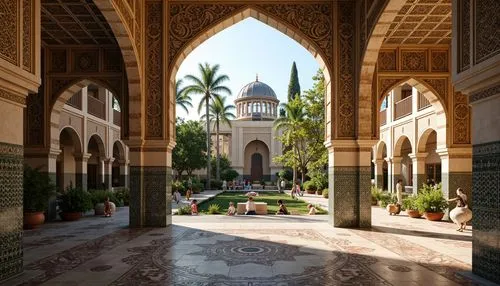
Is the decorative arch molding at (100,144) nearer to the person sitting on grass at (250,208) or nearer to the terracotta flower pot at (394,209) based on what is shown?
the person sitting on grass at (250,208)

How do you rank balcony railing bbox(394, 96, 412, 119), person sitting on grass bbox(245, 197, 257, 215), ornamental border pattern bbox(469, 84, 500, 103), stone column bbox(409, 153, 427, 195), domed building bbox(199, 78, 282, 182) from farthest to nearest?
domed building bbox(199, 78, 282, 182), balcony railing bbox(394, 96, 412, 119), stone column bbox(409, 153, 427, 195), person sitting on grass bbox(245, 197, 257, 215), ornamental border pattern bbox(469, 84, 500, 103)

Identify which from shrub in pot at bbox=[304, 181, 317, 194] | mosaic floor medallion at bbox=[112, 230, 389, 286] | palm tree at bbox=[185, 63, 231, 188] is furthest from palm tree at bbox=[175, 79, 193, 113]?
mosaic floor medallion at bbox=[112, 230, 389, 286]

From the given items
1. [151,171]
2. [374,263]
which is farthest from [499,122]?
[151,171]

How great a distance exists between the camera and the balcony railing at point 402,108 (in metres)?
18.7

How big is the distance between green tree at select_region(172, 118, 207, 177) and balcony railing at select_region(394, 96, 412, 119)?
1640 centimetres

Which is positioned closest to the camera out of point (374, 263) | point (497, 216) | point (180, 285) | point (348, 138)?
point (497, 216)

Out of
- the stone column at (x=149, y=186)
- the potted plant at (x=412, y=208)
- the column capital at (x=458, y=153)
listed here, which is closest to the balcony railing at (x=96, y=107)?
the stone column at (x=149, y=186)

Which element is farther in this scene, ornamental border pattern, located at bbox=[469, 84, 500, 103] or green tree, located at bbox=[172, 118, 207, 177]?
green tree, located at bbox=[172, 118, 207, 177]

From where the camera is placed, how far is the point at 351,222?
400 inches

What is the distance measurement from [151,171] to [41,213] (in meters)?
3.32

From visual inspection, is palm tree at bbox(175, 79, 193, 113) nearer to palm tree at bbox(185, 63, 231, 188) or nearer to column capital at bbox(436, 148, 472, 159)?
palm tree at bbox(185, 63, 231, 188)

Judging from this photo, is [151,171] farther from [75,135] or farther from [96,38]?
[75,135]

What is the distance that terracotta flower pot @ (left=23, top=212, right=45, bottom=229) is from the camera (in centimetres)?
1008

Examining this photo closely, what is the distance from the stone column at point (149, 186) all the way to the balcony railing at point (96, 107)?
29.7ft
